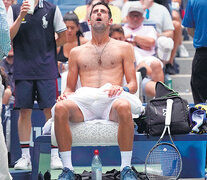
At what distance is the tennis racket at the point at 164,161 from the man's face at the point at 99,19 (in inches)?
40.9

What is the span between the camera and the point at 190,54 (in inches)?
417

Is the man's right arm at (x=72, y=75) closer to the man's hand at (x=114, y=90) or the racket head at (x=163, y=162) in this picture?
the man's hand at (x=114, y=90)

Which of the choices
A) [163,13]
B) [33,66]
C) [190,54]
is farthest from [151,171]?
[190,54]

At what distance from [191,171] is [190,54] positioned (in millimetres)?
4574

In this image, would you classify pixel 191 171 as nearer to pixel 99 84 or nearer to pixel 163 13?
pixel 99 84

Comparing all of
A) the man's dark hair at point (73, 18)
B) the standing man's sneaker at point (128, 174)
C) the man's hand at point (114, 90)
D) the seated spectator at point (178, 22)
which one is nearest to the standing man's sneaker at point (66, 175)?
the standing man's sneaker at point (128, 174)

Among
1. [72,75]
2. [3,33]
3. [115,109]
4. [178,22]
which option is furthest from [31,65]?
[178,22]

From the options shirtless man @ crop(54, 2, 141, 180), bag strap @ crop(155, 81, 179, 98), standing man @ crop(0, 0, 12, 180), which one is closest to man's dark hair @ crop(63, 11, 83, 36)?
shirtless man @ crop(54, 2, 141, 180)

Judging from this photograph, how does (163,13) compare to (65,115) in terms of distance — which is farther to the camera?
(163,13)

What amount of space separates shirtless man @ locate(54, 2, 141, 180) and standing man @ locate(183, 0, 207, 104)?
108 centimetres

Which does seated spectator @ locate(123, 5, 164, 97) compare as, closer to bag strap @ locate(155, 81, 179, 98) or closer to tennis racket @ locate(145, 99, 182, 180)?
bag strap @ locate(155, 81, 179, 98)

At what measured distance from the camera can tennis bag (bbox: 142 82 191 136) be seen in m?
5.49

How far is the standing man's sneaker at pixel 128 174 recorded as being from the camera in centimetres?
534

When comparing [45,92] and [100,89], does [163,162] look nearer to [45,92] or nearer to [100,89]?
[100,89]
